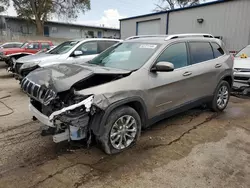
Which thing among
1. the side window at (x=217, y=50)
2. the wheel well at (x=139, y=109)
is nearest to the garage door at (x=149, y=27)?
the side window at (x=217, y=50)

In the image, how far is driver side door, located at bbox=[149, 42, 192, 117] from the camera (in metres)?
3.45

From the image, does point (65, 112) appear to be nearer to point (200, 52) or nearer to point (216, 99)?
point (200, 52)

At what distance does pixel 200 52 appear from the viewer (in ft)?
14.5

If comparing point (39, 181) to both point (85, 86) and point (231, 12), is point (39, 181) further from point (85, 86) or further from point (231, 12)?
point (231, 12)

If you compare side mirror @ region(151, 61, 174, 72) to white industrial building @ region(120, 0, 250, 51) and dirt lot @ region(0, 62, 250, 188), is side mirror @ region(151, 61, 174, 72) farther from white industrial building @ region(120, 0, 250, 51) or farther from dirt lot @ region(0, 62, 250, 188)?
white industrial building @ region(120, 0, 250, 51)

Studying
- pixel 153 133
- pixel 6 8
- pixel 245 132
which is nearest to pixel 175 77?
pixel 153 133

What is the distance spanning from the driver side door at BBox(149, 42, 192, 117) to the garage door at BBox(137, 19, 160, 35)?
14.1 meters

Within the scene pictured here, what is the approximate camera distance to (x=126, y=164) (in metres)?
2.93

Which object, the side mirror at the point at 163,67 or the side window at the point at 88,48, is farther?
the side window at the point at 88,48

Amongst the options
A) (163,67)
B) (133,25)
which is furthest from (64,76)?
(133,25)

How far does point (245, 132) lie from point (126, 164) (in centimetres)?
256

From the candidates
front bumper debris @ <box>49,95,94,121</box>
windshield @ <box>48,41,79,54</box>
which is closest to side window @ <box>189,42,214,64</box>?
front bumper debris @ <box>49,95,94,121</box>

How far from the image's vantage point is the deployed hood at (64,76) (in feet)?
9.05

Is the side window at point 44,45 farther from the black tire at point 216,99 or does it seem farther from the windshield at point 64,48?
the black tire at point 216,99
